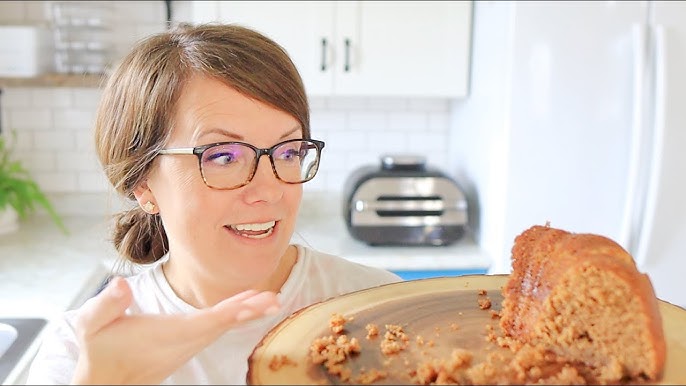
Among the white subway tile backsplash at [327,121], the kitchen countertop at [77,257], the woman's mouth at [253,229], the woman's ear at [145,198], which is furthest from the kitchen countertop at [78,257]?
the woman's mouth at [253,229]

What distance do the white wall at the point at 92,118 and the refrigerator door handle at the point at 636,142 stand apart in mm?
797

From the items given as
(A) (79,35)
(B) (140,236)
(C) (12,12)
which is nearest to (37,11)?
(C) (12,12)

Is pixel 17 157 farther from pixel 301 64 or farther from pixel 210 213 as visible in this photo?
pixel 210 213

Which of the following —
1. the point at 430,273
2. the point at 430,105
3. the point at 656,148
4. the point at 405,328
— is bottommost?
the point at 430,273

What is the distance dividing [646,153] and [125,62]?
5.96ft

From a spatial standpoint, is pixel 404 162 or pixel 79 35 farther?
pixel 79 35

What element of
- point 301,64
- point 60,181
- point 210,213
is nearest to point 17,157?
point 60,181

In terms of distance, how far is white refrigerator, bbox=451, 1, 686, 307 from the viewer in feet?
7.45

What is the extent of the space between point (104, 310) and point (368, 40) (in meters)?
1.95

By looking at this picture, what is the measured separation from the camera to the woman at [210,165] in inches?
35.8

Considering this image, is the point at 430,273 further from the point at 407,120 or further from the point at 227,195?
the point at 227,195

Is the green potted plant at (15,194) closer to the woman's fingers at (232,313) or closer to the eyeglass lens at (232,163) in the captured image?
the eyeglass lens at (232,163)

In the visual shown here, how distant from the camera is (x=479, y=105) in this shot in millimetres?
2549

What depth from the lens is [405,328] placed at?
0.84 metres
